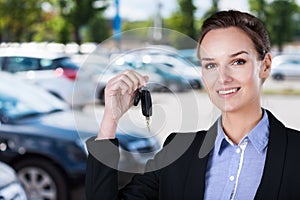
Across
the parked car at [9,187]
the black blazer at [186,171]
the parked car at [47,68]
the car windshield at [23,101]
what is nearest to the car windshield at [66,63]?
the parked car at [47,68]

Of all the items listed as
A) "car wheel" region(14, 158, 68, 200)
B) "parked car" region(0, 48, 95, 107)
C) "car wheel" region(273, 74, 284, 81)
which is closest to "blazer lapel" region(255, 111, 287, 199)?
"parked car" region(0, 48, 95, 107)

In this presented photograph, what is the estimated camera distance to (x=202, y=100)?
124cm

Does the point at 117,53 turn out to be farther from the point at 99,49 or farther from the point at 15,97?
the point at 15,97

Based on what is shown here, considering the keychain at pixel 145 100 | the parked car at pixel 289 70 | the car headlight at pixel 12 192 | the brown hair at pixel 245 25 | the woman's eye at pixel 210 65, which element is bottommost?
the parked car at pixel 289 70

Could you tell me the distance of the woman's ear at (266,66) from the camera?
3.89 feet

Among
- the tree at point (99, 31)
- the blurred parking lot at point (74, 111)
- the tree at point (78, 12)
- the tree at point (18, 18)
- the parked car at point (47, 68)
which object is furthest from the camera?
the tree at point (99, 31)

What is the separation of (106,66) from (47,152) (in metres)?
2.52

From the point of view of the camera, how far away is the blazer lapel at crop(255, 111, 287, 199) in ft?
3.65

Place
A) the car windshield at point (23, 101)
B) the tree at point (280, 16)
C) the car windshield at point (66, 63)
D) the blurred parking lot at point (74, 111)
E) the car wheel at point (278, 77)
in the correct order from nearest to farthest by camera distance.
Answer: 1. the blurred parking lot at point (74, 111)
2. the car windshield at point (23, 101)
3. the car windshield at point (66, 63)
4. the tree at point (280, 16)
5. the car wheel at point (278, 77)

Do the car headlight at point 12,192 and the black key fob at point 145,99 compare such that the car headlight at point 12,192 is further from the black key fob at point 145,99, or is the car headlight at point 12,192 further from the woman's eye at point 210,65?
the woman's eye at point 210,65

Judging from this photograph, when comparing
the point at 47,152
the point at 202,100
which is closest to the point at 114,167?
the point at 202,100

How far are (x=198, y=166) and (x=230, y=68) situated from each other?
0.75ft

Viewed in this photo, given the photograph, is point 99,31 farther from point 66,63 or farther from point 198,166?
point 198,166

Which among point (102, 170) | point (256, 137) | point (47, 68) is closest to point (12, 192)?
point (102, 170)
